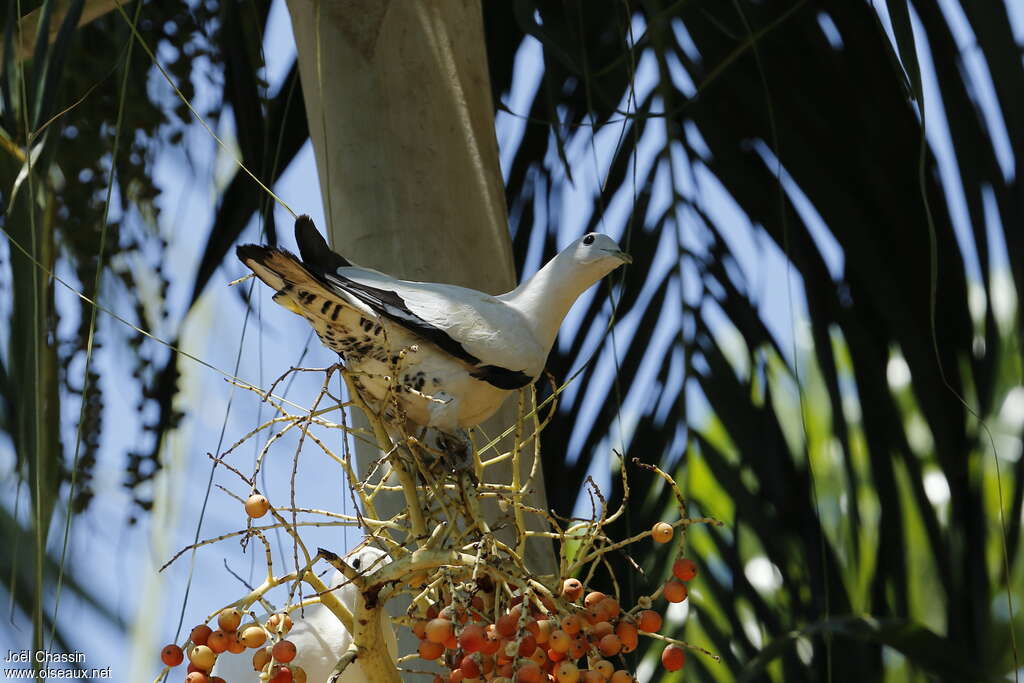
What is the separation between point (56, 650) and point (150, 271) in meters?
0.58

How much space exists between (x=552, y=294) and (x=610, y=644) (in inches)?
13.0

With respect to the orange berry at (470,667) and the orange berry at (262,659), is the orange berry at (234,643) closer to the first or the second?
the orange berry at (262,659)

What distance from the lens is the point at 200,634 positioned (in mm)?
877

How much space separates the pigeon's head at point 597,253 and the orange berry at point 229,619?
0.41 meters

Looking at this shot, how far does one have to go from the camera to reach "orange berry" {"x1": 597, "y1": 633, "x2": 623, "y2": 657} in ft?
2.89

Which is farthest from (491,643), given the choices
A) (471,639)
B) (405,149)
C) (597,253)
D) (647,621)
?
(405,149)

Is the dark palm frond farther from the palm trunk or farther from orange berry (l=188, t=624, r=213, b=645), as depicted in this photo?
orange berry (l=188, t=624, r=213, b=645)

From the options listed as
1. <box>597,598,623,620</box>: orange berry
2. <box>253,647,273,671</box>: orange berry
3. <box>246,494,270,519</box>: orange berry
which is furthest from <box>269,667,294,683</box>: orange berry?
<box>597,598,623,620</box>: orange berry

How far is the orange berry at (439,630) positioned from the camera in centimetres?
85

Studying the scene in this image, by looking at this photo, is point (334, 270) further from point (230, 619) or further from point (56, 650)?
point (56, 650)

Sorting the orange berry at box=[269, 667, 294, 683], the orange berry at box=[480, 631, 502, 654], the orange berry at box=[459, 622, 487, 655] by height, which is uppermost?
the orange berry at box=[269, 667, 294, 683]

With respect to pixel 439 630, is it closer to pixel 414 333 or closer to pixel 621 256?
pixel 414 333

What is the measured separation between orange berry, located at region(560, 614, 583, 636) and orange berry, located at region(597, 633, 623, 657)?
19 mm

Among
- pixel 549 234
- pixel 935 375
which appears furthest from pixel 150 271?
pixel 935 375
